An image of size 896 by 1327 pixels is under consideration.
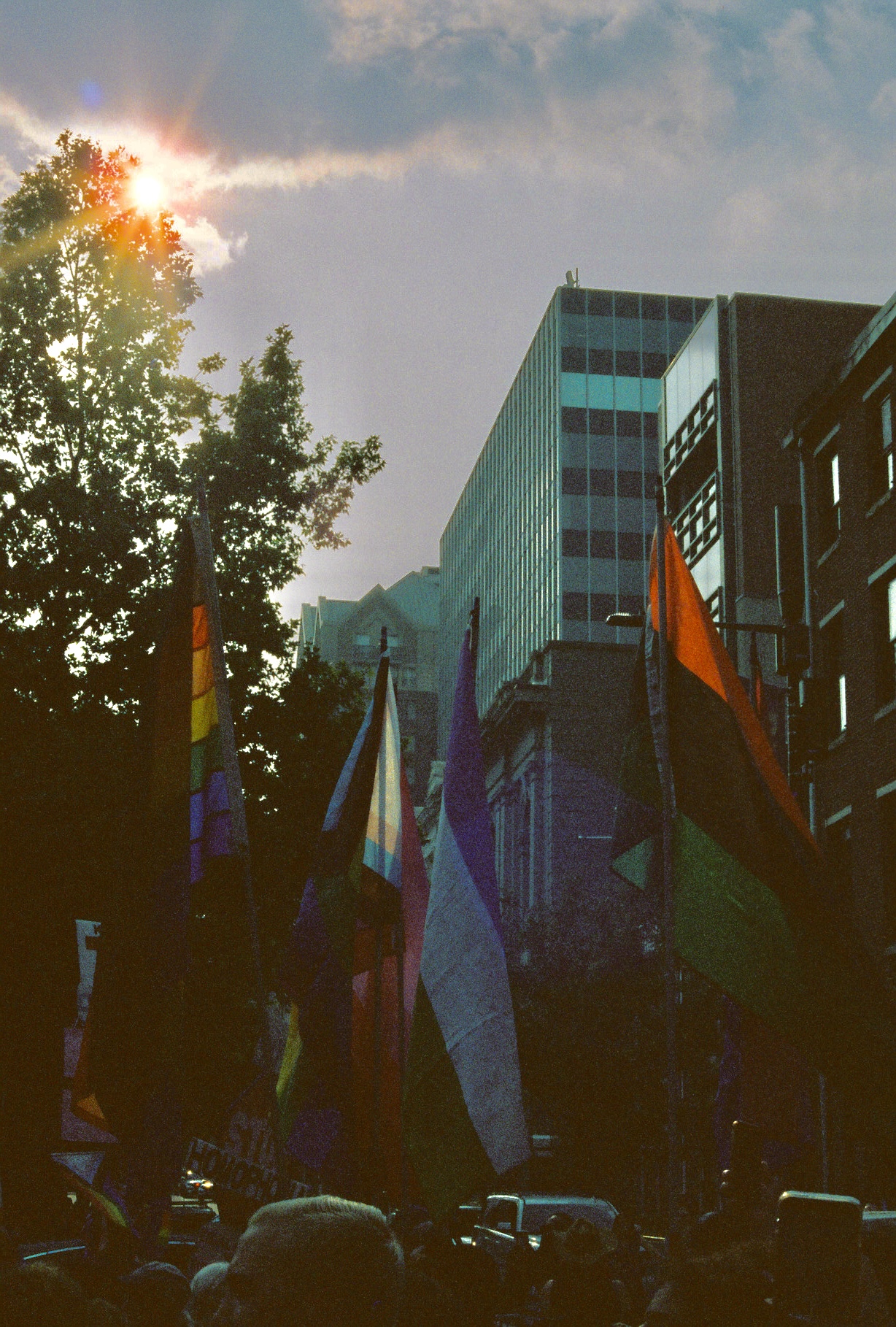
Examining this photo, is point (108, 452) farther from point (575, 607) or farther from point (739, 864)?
point (575, 607)

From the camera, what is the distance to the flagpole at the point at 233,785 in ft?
27.0

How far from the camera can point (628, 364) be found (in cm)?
7581

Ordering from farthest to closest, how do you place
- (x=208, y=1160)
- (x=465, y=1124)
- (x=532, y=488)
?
1. (x=532, y=488)
2. (x=208, y=1160)
3. (x=465, y=1124)

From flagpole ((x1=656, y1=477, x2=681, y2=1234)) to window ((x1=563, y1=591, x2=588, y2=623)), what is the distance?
2480 inches

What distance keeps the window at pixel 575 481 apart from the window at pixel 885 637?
1914 inches

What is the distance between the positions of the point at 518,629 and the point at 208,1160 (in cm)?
7133

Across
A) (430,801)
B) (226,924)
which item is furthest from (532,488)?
(226,924)

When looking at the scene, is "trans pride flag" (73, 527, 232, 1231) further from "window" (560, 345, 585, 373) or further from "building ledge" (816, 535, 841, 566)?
"window" (560, 345, 585, 373)

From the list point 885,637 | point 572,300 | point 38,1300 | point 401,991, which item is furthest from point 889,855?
point 572,300

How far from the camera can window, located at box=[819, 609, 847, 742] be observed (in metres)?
27.2

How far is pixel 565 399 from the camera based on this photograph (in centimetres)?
7475

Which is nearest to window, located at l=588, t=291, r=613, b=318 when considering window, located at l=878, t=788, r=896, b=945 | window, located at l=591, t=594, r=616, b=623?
window, located at l=591, t=594, r=616, b=623

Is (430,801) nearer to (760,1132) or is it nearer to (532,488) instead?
(532,488)

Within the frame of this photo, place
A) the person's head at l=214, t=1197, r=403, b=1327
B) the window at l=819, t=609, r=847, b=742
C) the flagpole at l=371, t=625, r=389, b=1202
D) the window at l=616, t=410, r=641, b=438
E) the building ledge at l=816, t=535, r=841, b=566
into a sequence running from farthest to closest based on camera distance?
the window at l=616, t=410, r=641, b=438 < the building ledge at l=816, t=535, r=841, b=566 < the window at l=819, t=609, r=847, b=742 < the flagpole at l=371, t=625, r=389, b=1202 < the person's head at l=214, t=1197, r=403, b=1327
